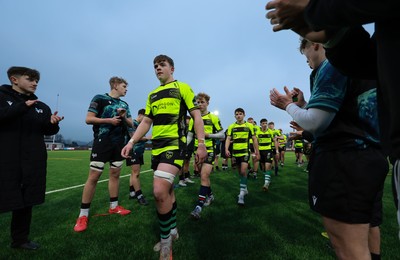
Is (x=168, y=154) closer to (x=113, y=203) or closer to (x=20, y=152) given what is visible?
(x=20, y=152)

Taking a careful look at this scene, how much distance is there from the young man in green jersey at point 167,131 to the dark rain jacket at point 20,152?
4.67 feet

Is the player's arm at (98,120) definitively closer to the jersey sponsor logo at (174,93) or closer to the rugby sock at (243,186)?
the jersey sponsor logo at (174,93)

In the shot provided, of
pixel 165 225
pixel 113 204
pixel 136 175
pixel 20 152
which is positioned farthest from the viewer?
pixel 136 175

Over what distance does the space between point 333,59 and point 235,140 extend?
20.9 ft

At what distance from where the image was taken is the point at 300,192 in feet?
24.2

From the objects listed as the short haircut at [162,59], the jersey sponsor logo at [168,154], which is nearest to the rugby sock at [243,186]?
the jersey sponsor logo at [168,154]

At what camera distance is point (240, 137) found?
7410 millimetres

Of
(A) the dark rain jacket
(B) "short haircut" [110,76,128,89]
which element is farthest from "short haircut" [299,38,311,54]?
(B) "short haircut" [110,76,128,89]

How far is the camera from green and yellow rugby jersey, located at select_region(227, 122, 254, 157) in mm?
7164

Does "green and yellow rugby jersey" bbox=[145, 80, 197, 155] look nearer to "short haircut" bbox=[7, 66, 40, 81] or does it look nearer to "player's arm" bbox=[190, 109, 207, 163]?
"player's arm" bbox=[190, 109, 207, 163]

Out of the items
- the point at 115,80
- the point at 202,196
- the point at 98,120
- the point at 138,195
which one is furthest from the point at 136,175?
the point at 115,80

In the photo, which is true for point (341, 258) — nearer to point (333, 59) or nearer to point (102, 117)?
point (333, 59)

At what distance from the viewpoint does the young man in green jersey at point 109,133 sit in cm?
464

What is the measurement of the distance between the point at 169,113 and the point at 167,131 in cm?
27
